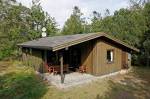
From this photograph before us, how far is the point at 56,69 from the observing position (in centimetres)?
1691

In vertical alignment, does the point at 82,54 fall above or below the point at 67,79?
above

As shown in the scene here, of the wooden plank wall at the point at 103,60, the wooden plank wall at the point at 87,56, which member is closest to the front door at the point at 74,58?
the wooden plank wall at the point at 87,56

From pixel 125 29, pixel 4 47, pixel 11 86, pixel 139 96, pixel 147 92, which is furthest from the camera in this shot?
pixel 4 47

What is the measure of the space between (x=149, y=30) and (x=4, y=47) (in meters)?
22.0

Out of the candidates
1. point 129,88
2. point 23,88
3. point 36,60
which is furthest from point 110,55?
point 23,88

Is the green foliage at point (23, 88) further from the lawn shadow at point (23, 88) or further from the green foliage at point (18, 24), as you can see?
the green foliage at point (18, 24)

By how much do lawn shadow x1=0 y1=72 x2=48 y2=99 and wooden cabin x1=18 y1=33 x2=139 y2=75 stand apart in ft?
7.20

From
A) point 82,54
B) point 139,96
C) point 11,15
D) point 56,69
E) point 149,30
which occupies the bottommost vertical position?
point 139,96


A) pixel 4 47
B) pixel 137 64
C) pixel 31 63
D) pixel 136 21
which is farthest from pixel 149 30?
pixel 4 47

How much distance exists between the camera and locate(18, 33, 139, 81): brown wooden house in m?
16.0

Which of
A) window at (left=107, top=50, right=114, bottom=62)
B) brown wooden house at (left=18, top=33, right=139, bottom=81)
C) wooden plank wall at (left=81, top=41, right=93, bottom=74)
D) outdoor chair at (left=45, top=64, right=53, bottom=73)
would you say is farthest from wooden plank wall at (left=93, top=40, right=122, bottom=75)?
outdoor chair at (left=45, top=64, right=53, bottom=73)

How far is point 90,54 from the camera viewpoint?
16.7 metres

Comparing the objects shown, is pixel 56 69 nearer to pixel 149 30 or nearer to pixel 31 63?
pixel 31 63

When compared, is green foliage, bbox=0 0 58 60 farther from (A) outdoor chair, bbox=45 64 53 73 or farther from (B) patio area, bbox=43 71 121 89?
(B) patio area, bbox=43 71 121 89
